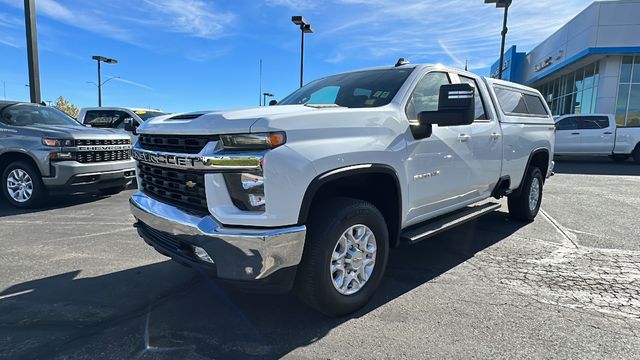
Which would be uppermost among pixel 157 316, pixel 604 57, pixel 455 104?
pixel 604 57

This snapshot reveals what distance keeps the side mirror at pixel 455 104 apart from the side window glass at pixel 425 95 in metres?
0.30

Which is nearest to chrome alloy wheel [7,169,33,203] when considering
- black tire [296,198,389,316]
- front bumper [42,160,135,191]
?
front bumper [42,160,135,191]

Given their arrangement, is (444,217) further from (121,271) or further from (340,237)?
(121,271)

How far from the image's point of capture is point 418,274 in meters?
3.96

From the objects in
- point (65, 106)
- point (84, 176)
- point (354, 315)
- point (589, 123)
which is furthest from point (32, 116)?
point (65, 106)

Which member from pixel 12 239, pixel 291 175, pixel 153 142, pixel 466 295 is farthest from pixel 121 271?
pixel 466 295

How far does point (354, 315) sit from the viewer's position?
3.10 meters

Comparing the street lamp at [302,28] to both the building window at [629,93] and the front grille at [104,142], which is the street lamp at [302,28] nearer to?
the front grille at [104,142]

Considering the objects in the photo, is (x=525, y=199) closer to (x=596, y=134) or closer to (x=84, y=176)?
(x=84, y=176)

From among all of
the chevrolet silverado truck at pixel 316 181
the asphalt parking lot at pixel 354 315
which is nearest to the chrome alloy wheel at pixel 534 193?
the asphalt parking lot at pixel 354 315

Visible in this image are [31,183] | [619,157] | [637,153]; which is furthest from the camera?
[619,157]

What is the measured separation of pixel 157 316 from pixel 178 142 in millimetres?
1301

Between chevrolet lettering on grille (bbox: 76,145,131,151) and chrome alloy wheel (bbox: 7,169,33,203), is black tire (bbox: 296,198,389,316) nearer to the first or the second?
chevrolet lettering on grille (bbox: 76,145,131,151)

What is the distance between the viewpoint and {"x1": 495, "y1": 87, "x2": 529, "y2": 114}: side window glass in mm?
5234
